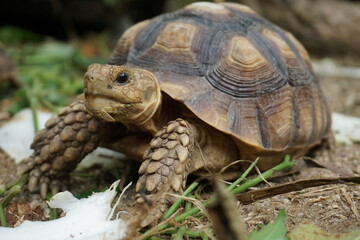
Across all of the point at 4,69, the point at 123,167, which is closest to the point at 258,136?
the point at 123,167

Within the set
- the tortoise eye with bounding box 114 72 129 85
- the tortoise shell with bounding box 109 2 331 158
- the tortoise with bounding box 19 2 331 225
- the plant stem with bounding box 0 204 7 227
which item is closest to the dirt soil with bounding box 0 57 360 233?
the plant stem with bounding box 0 204 7 227

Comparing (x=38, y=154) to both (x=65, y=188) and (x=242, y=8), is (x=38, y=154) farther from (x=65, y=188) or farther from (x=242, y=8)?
(x=242, y=8)

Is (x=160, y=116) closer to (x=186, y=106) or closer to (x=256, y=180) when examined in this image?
(x=186, y=106)

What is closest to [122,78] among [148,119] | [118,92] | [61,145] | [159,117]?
[118,92]

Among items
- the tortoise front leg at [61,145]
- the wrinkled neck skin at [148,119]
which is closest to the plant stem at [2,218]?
the tortoise front leg at [61,145]

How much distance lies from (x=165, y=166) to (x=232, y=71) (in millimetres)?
750

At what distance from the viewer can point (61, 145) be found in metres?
2.42

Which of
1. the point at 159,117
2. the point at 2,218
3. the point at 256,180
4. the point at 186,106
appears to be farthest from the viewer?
the point at 159,117

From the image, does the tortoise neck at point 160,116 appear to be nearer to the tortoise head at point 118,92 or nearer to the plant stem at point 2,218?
the tortoise head at point 118,92

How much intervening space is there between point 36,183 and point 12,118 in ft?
4.35

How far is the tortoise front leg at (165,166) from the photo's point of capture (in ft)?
6.43

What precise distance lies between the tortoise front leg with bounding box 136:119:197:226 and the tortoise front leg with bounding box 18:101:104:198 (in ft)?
1.53

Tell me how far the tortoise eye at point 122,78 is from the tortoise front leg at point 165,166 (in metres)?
0.32

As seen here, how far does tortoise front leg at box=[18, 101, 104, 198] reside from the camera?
242 cm
